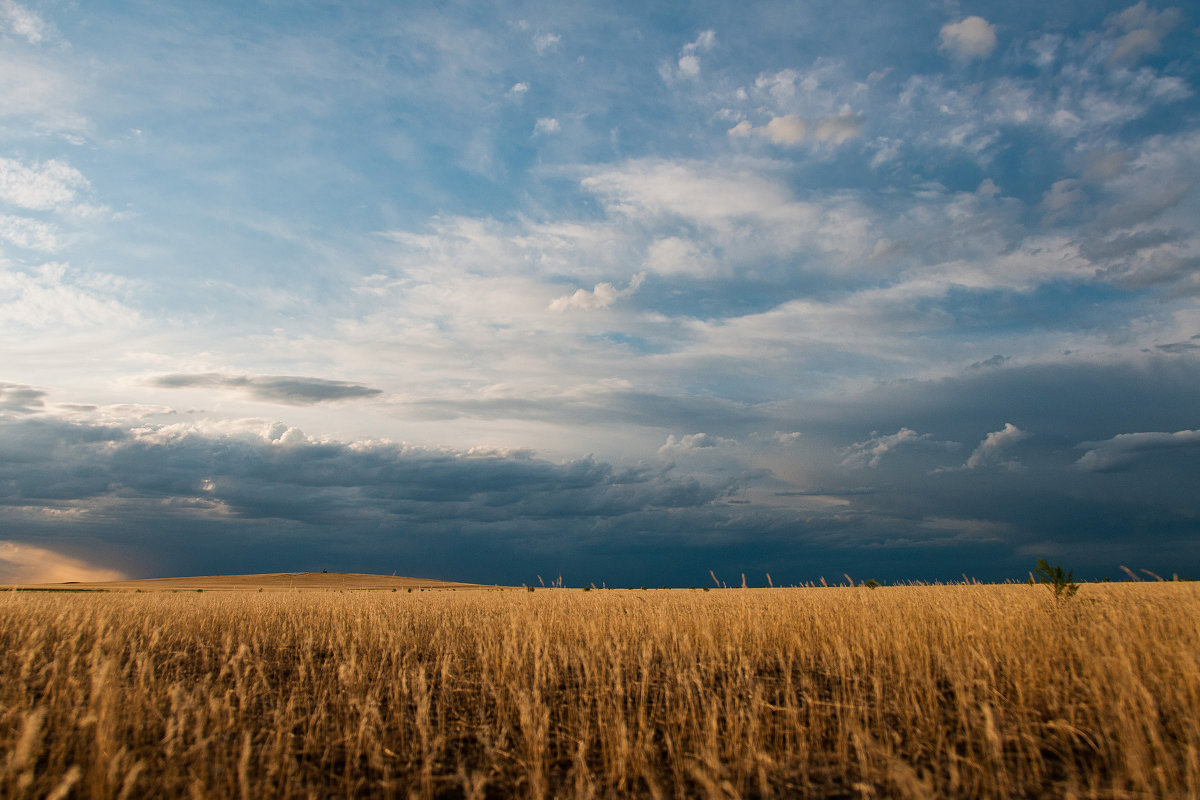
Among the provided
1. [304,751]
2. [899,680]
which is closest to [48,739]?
[304,751]

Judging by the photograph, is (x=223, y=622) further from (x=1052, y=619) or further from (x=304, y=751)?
(x=1052, y=619)

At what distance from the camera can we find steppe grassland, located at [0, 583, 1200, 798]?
16.1 feet

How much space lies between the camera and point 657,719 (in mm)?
6410

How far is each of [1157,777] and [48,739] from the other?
9.36 m

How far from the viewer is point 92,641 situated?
10477 mm

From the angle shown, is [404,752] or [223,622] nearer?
[404,752]

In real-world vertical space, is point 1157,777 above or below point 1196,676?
below

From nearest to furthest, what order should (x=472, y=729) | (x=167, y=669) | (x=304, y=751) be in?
(x=304, y=751)
(x=472, y=729)
(x=167, y=669)

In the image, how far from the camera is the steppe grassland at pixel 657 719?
4.90 meters

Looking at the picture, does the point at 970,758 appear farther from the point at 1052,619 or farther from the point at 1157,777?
the point at 1052,619

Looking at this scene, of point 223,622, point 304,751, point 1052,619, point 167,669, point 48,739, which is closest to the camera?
point 304,751

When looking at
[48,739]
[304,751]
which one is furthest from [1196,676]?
[48,739]

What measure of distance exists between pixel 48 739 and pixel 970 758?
8.10 meters

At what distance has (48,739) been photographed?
6.01m
